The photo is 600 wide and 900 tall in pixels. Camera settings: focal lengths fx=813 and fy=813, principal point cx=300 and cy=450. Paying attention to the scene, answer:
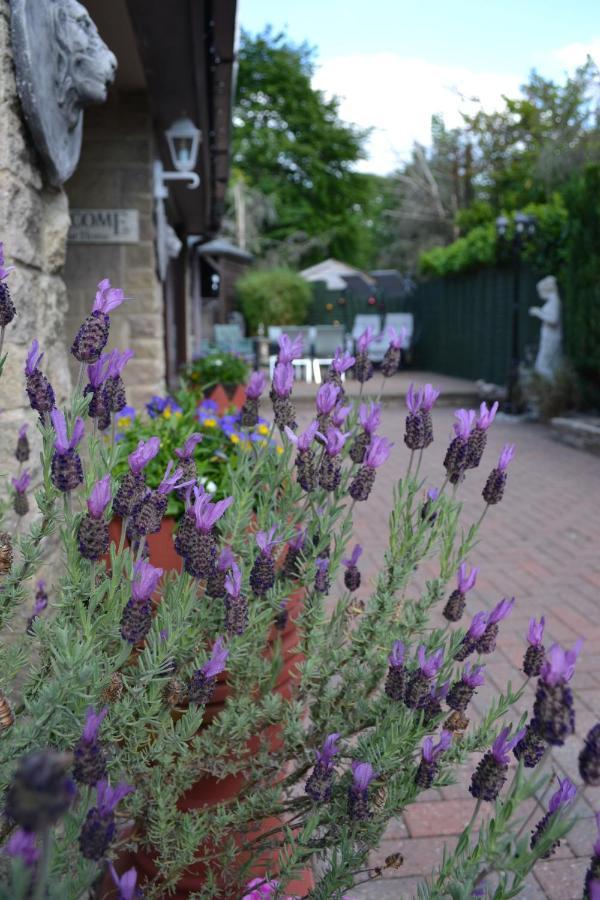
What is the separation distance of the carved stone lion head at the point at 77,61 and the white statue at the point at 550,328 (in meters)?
10.1

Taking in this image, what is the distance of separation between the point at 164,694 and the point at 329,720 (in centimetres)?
44

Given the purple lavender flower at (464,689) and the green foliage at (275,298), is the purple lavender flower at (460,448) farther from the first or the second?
the green foliage at (275,298)

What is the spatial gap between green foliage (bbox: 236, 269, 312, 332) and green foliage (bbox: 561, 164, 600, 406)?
1477 cm

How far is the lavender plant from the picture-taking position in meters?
1.17

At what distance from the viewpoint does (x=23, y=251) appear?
2.23 metres

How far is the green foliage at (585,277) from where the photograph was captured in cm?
981

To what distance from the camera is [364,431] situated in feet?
6.19

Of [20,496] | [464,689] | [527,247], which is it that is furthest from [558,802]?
[527,247]

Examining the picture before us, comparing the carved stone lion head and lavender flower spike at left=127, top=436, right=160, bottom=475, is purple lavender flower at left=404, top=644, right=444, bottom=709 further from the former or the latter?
the carved stone lion head

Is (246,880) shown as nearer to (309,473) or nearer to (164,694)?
(164,694)

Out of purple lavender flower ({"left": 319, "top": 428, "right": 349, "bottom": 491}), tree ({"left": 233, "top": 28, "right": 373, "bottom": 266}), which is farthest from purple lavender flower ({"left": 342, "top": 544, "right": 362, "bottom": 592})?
tree ({"left": 233, "top": 28, "right": 373, "bottom": 266})

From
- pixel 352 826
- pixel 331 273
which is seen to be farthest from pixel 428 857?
pixel 331 273

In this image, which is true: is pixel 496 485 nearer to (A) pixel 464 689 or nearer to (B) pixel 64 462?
(A) pixel 464 689

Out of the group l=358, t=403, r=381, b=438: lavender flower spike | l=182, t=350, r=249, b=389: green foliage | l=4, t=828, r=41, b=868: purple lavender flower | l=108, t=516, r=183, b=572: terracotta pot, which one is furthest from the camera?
l=182, t=350, r=249, b=389: green foliage
